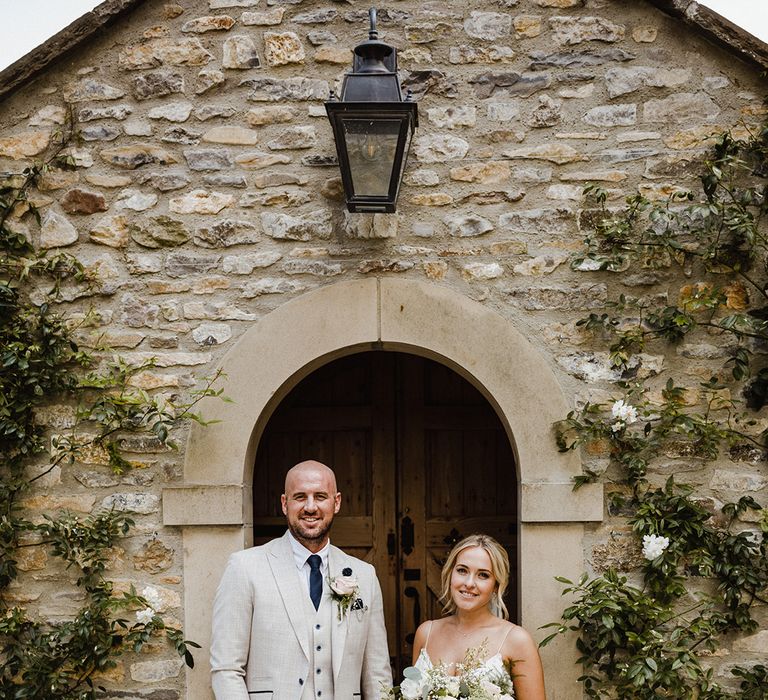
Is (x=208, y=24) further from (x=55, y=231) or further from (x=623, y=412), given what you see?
(x=623, y=412)

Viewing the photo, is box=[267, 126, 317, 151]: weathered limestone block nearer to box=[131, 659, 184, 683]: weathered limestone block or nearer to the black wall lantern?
the black wall lantern

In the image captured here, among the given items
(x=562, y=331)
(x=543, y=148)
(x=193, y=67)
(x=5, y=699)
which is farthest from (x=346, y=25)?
(x=5, y=699)

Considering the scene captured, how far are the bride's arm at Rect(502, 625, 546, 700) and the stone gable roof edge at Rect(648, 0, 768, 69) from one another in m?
2.50

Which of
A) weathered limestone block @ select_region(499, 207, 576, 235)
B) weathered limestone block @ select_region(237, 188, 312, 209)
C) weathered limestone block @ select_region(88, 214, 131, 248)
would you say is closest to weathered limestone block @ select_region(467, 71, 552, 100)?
weathered limestone block @ select_region(499, 207, 576, 235)

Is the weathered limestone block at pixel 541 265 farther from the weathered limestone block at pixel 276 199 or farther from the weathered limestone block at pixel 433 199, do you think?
the weathered limestone block at pixel 276 199

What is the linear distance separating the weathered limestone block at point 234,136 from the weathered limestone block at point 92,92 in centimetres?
44

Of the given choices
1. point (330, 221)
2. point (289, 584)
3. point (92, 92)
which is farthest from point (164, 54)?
point (289, 584)

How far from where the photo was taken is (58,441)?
359 cm

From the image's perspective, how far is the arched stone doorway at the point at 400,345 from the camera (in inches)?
138

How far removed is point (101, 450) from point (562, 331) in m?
2.04

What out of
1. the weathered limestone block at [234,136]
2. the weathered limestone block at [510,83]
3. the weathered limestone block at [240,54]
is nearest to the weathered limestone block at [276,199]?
the weathered limestone block at [234,136]

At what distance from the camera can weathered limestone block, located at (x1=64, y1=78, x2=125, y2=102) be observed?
364 cm

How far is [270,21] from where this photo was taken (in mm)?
3611

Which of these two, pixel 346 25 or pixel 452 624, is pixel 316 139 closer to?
pixel 346 25
